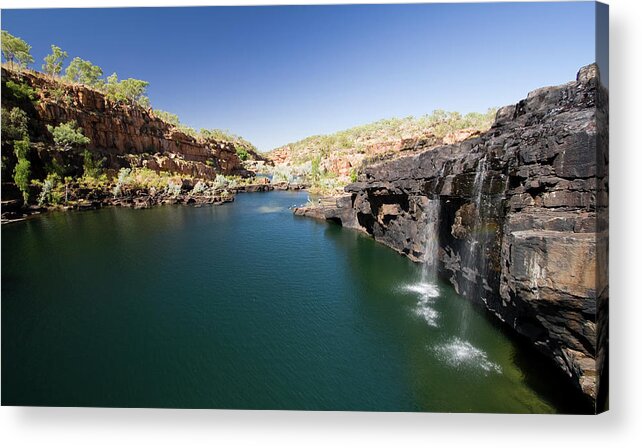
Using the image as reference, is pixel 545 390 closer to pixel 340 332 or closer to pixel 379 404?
pixel 379 404

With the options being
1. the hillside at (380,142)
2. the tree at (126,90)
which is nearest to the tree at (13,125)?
the tree at (126,90)

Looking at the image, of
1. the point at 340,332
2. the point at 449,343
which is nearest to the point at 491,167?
the point at 449,343

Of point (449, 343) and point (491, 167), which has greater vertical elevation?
→ point (491, 167)

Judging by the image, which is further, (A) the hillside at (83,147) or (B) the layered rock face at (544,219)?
(A) the hillside at (83,147)

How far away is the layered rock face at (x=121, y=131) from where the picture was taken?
3541cm

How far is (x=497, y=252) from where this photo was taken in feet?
34.7

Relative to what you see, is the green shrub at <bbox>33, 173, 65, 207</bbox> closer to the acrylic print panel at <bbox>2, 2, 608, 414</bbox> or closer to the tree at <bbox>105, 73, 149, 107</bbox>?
the acrylic print panel at <bbox>2, 2, 608, 414</bbox>

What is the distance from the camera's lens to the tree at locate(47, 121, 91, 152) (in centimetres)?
3462

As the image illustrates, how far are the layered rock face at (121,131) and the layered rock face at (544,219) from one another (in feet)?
126

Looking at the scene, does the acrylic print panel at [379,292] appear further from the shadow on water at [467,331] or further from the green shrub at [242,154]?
the green shrub at [242,154]

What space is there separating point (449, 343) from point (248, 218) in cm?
2576

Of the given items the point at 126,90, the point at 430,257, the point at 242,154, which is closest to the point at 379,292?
the point at 430,257

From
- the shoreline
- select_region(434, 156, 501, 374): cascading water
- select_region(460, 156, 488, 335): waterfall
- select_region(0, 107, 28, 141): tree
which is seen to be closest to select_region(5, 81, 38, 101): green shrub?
select_region(0, 107, 28, 141): tree

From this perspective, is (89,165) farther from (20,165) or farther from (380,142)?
(380,142)
